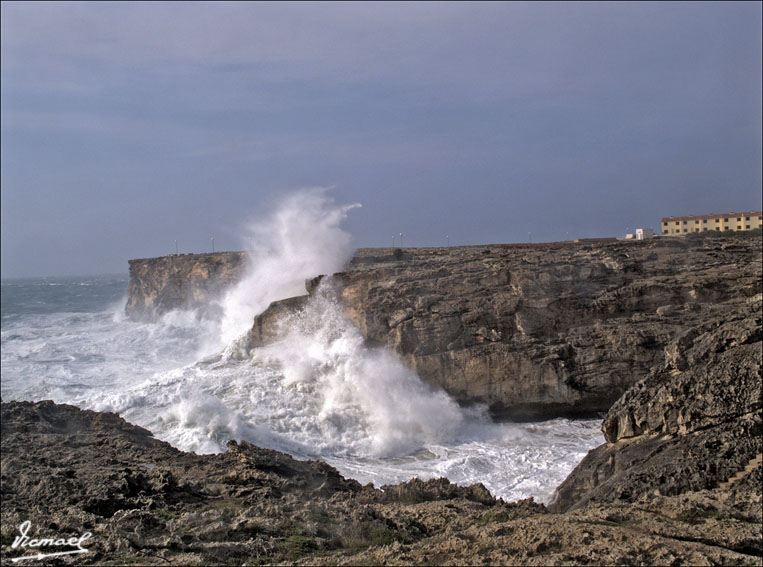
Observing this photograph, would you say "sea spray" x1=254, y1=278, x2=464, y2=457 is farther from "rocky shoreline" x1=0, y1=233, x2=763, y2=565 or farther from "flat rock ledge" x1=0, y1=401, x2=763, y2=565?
"flat rock ledge" x1=0, y1=401, x2=763, y2=565

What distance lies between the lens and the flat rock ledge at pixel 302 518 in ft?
14.0

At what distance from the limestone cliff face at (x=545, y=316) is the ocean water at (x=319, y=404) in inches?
25.2

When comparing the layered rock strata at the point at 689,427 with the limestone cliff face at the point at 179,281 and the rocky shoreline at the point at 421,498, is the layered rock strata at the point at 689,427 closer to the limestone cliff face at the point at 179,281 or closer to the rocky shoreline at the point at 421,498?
the rocky shoreline at the point at 421,498

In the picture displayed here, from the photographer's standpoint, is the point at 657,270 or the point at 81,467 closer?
the point at 81,467

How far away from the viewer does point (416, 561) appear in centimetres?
414

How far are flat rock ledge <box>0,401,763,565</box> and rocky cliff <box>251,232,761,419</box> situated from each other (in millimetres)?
6524

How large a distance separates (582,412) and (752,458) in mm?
7456

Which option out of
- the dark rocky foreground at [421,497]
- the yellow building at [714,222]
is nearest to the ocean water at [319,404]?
the dark rocky foreground at [421,497]

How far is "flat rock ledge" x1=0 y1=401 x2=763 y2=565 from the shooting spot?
428 centimetres

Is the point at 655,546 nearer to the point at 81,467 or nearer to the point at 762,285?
the point at 81,467

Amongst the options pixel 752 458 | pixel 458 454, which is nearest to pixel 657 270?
pixel 458 454

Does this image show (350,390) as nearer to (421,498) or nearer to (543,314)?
(543,314)

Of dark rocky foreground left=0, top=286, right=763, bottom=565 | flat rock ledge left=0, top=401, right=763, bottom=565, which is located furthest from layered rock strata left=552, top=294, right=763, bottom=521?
flat rock ledge left=0, top=401, right=763, bottom=565

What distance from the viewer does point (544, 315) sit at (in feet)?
48.2
